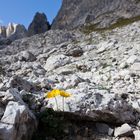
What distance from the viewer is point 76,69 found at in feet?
61.8

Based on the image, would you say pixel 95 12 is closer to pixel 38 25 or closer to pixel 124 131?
pixel 38 25

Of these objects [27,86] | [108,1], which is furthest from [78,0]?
[27,86]

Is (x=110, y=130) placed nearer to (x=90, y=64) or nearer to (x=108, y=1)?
(x=90, y=64)

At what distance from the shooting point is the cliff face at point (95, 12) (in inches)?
3007

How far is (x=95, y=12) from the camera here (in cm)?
9238

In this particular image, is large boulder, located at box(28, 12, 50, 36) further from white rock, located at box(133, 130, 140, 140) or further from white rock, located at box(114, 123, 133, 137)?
white rock, located at box(133, 130, 140, 140)

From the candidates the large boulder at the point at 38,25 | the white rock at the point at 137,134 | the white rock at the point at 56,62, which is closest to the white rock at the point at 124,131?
the white rock at the point at 137,134

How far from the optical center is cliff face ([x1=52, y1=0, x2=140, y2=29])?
251 ft

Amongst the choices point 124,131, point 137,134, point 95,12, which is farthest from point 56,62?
point 95,12

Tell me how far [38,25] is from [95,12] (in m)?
26.0

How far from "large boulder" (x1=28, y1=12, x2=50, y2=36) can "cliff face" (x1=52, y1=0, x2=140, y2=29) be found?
4.12 metres

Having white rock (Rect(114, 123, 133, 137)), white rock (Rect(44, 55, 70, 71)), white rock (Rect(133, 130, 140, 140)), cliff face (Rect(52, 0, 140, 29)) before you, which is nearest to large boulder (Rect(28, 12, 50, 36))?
cliff face (Rect(52, 0, 140, 29))

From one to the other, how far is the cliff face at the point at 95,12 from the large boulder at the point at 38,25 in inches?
162

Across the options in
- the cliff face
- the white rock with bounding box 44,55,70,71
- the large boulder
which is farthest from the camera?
the large boulder
